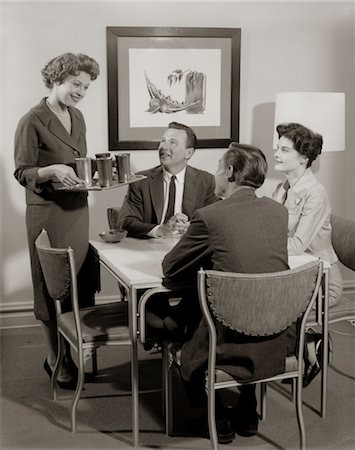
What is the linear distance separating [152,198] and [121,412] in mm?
1061

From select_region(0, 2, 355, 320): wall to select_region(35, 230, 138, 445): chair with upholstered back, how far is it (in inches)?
51.8

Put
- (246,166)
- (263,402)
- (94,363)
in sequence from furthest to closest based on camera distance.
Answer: (94,363) < (263,402) < (246,166)

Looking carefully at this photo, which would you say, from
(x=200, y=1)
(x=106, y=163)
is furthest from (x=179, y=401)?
(x=200, y=1)

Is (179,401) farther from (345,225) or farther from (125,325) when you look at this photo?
(345,225)

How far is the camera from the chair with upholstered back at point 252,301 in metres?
2.33

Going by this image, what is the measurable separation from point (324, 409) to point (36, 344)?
1792mm

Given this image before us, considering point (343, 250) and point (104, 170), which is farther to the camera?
point (343, 250)

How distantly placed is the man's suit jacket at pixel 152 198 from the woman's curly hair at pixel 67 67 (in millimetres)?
618

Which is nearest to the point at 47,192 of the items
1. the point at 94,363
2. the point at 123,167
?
the point at 123,167

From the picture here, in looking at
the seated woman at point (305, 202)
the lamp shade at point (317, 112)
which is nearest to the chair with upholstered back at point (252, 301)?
the seated woman at point (305, 202)

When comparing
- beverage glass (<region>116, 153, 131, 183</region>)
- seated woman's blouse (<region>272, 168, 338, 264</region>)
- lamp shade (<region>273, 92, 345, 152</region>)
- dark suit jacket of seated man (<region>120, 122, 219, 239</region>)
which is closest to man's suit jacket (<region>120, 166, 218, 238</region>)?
dark suit jacket of seated man (<region>120, 122, 219, 239</region>)

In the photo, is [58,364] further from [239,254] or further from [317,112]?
[317,112]

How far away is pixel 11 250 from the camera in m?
4.39

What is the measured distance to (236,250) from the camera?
246cm
